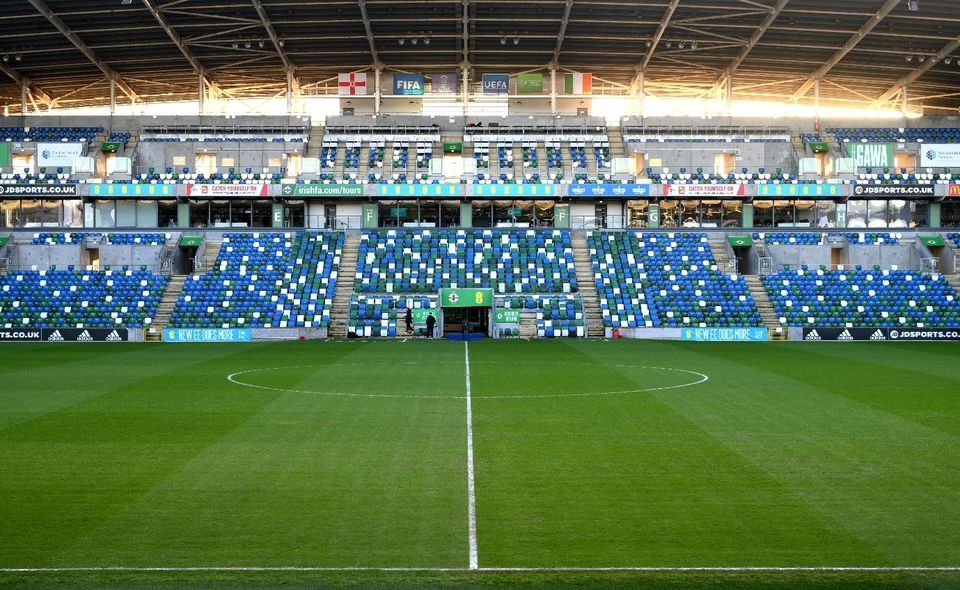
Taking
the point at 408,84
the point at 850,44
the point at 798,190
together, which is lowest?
the point at 798,190

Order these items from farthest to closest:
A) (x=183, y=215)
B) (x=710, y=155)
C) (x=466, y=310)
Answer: (x=710, y=155) → (x=183, y=215) → (x=466, y=310)

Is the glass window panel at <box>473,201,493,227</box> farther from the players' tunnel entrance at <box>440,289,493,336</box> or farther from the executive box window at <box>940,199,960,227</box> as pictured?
the executive box window at <box>940,199,960,227</box>

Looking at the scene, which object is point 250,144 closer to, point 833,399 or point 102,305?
point 102,305

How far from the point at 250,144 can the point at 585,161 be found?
23.4 m

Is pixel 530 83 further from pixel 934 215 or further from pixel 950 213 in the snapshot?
pixel 950 213

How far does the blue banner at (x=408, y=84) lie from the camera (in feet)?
233

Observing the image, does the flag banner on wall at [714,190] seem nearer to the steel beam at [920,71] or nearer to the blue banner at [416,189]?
the blue banner at [416,189]

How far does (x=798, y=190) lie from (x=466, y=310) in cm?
2399

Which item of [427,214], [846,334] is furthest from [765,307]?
[427,214]

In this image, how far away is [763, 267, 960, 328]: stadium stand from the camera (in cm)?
5197

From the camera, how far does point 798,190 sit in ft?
208

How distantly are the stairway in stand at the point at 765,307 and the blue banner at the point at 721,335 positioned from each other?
1.08 m

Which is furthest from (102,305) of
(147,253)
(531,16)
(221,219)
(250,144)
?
(531,16)

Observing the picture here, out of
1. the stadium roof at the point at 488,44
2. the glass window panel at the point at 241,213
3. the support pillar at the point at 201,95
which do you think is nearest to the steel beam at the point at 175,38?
the stadium roof at the point at 488,44
